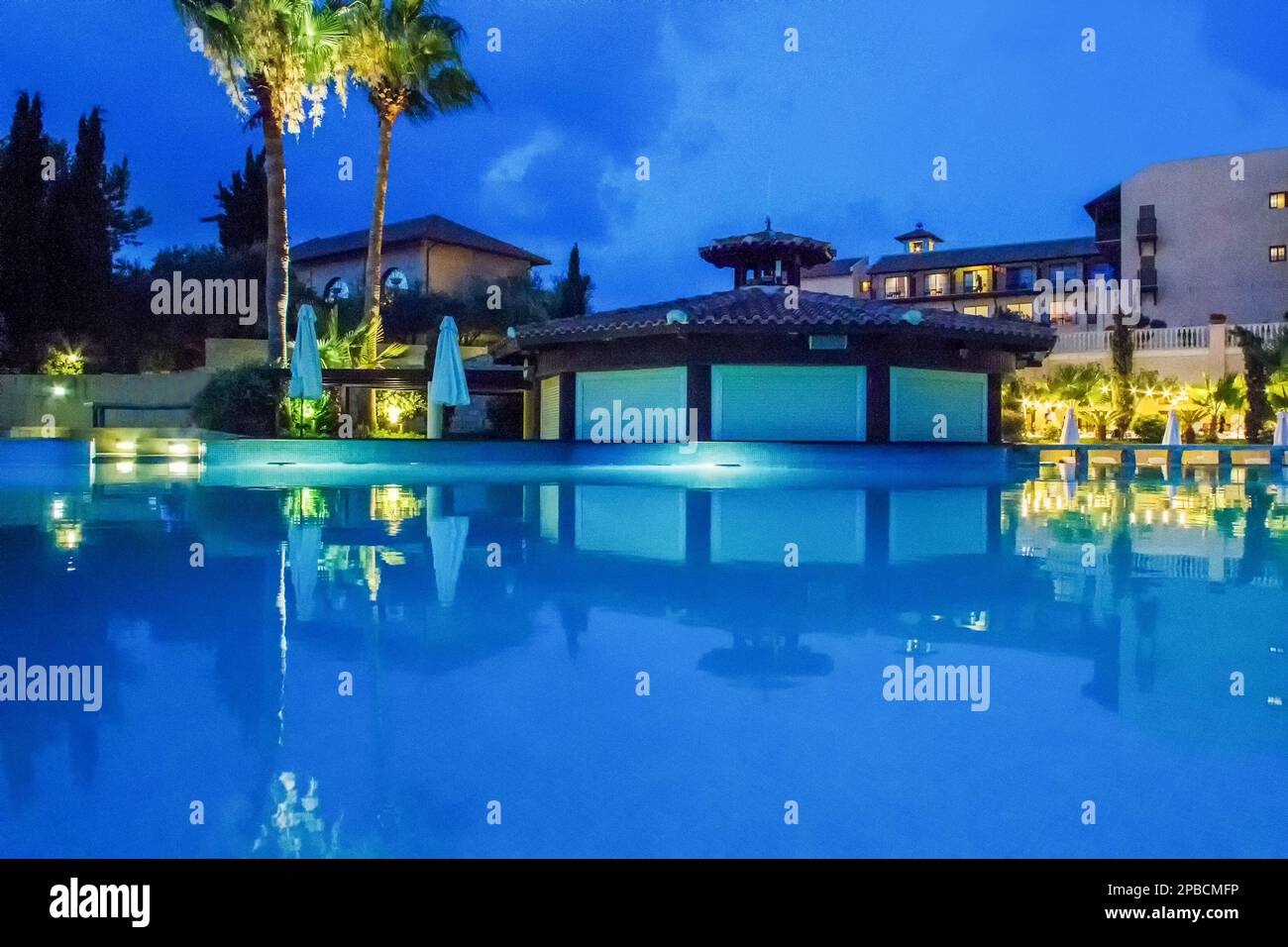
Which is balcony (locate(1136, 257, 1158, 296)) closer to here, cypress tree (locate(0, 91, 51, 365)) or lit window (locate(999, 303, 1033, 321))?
lit window (locate(999, 303, 1033, 321))

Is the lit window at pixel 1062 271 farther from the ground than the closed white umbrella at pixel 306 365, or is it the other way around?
the lit window at pixel 1062 271

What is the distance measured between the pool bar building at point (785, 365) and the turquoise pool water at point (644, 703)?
14343 millimetres

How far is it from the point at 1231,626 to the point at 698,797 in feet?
10.5

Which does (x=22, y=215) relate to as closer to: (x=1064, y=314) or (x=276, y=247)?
(x=276, y=247)

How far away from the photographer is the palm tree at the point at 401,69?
23094mm

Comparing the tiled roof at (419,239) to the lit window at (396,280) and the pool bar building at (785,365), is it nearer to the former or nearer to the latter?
the lit window at (396,280)

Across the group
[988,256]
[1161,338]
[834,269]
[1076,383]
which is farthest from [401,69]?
[834,269]

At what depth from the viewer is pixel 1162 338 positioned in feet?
119

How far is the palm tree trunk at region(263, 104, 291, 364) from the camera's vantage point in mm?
22016

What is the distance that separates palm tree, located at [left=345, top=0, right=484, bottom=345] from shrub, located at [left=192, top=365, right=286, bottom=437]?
3920mm

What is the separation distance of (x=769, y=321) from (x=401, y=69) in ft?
37.6

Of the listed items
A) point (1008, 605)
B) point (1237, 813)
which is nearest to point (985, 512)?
point (1008, 605)

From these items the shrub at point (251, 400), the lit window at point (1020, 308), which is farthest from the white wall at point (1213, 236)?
the shrub at point (251, 400)
